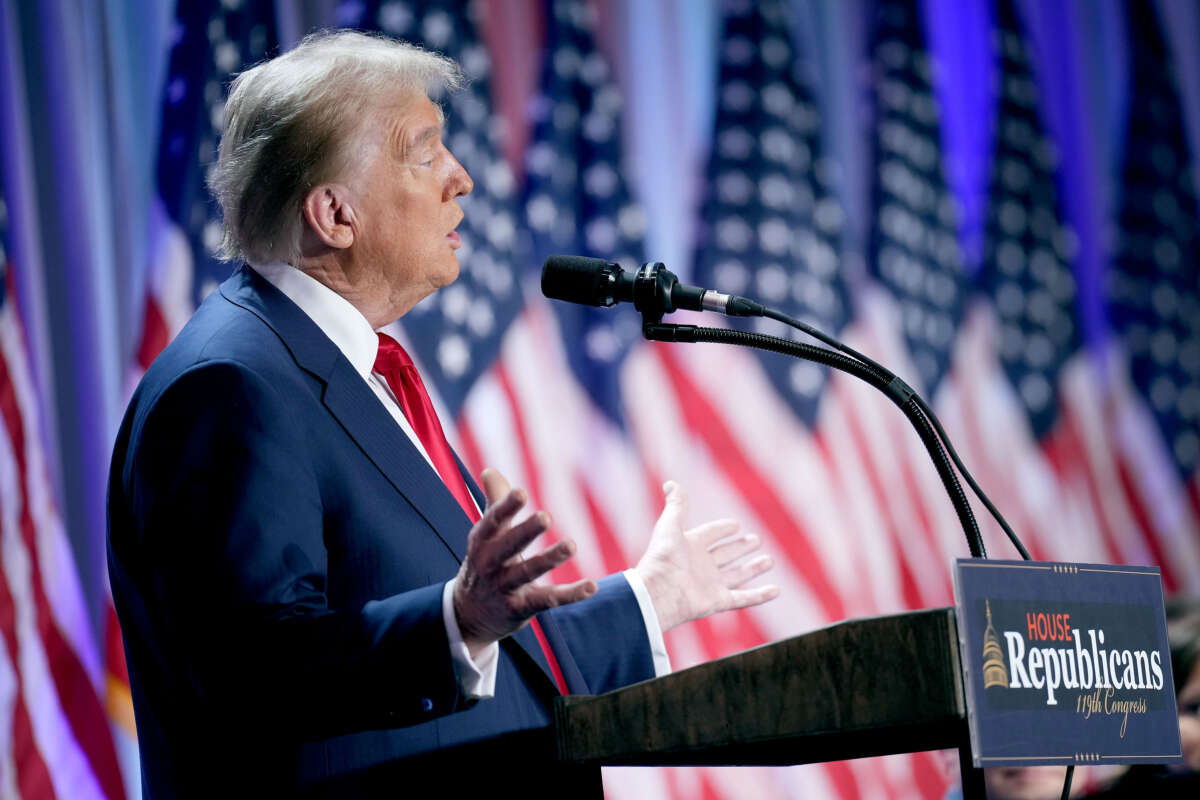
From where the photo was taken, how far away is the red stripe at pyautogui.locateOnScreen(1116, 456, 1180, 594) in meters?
4.43

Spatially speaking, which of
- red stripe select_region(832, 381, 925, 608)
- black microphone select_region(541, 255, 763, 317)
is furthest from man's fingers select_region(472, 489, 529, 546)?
red stripe select_region(832, 381, 925, 608)

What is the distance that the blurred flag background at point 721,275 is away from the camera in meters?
2.60

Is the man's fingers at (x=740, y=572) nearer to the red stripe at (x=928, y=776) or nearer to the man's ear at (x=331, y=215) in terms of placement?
the man's ear at (x=331, y=215)

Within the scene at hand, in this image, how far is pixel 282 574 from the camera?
4.01 ft

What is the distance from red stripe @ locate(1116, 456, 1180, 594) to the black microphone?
339 centimetres

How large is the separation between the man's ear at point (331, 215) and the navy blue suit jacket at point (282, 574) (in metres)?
0.13

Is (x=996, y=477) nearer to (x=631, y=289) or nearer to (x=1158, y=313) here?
(x=1158, y=313)

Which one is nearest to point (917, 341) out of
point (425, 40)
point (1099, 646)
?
point (425, 40)

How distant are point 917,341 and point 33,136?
2.59m

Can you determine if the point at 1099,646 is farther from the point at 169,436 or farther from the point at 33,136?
the point at 33,136

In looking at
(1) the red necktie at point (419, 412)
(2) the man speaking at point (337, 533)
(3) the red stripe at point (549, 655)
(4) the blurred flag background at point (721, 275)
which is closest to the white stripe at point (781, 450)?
(4) the blurred flag background at point (721, 275)

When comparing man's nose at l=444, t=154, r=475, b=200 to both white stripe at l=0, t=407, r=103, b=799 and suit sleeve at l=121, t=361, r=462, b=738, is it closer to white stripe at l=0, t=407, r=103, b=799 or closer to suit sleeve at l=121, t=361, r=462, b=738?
suit sleeve at l=121, t=361, r=462, b=738

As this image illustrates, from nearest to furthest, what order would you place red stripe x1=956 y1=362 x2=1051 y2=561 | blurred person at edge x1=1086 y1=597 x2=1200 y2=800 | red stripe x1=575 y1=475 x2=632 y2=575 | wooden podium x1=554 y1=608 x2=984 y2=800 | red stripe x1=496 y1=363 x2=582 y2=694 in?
wooden podium x1=554 y1=608 x2=984 y2=800, blurred person at edge x1=1086 y1=597 x2=1200 y2=800, red stripe x1=496 y1=363 x2=582 y2=694, red stripe x1=575 y1=475 x2=632 y2=575, red stripe x1=956 y1=362 x2=1051 y2=561

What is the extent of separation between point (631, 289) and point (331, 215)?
0.43 meters
